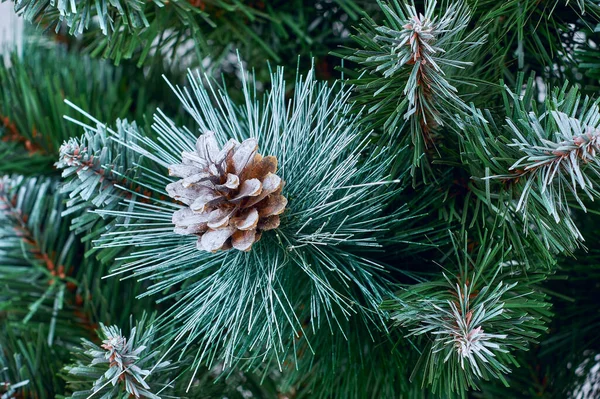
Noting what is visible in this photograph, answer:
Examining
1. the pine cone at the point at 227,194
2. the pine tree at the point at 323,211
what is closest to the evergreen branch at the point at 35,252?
the pine tree at the point at 323,211

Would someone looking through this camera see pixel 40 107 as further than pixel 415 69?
Yes

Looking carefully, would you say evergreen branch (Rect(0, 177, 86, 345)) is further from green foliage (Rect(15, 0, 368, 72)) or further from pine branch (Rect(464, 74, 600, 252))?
pine branch (Rect(464, 74, 600, 252))

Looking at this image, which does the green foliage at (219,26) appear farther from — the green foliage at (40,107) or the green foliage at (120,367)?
the green foliage at (120,367)

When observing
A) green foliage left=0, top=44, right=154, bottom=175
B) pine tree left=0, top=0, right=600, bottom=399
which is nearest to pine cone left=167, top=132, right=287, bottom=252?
pine tree left=0, top=0, right=600, bottom=399

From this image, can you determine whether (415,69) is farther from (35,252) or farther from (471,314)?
(35,252)

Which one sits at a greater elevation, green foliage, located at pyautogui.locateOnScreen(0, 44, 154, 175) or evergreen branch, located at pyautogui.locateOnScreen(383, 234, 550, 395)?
evergreen branch, located at pyautogui.locateOnScreen(383, 234, 550, 395)

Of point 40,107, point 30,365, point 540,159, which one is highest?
point 540,159

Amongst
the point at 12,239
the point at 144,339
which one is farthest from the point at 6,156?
the point at 144,339

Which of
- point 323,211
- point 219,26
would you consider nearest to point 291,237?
point 323,211

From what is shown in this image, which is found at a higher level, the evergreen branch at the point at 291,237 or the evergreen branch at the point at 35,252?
the evergreen branch at the point at 291,237
